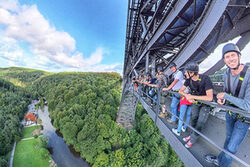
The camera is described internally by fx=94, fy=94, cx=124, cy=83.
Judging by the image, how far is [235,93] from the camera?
1255 mm

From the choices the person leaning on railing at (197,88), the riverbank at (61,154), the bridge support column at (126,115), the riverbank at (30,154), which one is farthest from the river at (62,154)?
the person leaning on railing at (197,88)

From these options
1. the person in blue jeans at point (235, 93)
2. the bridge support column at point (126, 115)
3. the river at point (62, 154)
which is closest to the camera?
the person in blue jeans at point (235, 93)

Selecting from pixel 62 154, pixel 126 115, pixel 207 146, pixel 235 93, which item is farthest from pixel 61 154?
pixel 235 93

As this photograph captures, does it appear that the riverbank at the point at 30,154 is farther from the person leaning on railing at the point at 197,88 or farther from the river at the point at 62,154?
the person leaning on railing at the point at 197,88

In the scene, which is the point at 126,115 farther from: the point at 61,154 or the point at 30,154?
the point at 30,154

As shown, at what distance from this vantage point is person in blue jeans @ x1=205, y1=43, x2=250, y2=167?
108 centimetres

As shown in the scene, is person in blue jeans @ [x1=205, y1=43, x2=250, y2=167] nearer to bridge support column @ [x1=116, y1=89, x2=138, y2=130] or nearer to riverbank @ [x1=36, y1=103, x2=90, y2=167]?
bridge support column @ [x1=116, y1=89, x2=138, y2=130]

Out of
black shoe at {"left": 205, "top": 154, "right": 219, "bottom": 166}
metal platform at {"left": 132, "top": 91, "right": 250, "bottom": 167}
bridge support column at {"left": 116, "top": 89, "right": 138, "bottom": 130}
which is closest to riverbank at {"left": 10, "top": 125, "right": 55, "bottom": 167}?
bridge support column at {"left": 116, "top": 89, "right": 138, "bottom": 130}

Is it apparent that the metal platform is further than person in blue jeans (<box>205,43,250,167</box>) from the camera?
Yes

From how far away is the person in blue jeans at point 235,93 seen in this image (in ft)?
3.53

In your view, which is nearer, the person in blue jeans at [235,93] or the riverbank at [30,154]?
the person in blue jeans at [235,93]

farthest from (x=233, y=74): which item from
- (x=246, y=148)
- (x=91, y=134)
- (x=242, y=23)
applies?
(x=91, y=134)

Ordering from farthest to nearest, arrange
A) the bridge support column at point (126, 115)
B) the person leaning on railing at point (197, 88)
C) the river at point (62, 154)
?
the bridge support column at point (126, 115) < the river at point (62, 154) < the person leaning on railing at point (197, 88)

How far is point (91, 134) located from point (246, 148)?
54.5ft
